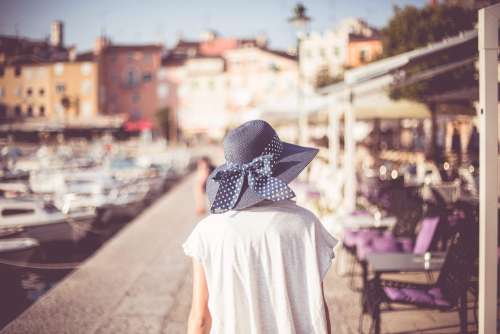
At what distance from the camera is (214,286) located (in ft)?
6.37

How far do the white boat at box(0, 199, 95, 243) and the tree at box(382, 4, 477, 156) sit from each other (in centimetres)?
831

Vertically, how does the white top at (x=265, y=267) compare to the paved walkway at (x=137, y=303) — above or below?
above

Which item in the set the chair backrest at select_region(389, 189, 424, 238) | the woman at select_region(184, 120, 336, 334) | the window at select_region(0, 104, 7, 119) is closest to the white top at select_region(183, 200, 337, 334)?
the woman at select_region(184, 120, 336, 334)

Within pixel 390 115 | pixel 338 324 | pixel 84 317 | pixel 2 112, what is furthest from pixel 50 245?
pixel 2 112

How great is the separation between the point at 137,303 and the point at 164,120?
6261 centimetres

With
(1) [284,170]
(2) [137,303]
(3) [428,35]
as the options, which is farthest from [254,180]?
(3) [428,35]

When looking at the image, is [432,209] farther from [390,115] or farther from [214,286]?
[390,115]

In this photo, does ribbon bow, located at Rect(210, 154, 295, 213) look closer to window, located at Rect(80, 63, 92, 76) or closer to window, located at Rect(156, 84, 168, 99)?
window, located at Rect(80, 63, 92, 76)

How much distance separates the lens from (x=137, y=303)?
18.0 feet

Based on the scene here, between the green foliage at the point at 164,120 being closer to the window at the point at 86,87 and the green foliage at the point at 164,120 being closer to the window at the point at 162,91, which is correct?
the window at the point at 162,91

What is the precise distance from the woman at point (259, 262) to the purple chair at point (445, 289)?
6.90 ft

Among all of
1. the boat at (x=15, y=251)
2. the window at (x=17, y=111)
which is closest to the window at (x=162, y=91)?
the window at (x=17, y=111)

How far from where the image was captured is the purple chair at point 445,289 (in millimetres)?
3691

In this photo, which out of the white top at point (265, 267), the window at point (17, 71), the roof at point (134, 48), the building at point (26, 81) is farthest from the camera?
the roof at point (134, 48)
